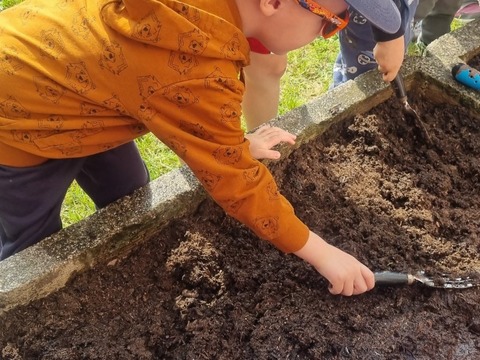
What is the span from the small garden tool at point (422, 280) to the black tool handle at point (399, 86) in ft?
2.58

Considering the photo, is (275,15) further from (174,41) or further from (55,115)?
(55,115)

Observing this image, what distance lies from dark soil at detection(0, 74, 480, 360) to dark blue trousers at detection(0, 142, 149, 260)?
0.25 meters

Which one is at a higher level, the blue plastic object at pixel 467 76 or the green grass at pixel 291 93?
the blue plastic object at pixel 467 76

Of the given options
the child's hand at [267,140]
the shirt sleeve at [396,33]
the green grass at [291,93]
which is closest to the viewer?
the child's hand at [267,140]

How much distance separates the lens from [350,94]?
7.62ft

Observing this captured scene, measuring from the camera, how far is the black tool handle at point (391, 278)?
1.76m

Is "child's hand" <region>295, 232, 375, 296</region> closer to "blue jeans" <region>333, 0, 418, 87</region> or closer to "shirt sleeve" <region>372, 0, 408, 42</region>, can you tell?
"shirt sleeve" <region>372, 0, 408, 42</region>

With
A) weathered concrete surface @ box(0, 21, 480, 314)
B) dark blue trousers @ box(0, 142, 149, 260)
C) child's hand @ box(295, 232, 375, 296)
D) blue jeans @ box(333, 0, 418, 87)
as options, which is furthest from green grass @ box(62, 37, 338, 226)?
child's hand @ box(295, 232, 375, 296)

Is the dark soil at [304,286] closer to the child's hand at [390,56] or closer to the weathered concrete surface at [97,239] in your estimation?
the weathered concrete surface at [97,239]

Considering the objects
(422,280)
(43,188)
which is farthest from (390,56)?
(43,188)

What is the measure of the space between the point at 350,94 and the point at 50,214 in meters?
1.20

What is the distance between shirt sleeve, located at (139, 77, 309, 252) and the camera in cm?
138

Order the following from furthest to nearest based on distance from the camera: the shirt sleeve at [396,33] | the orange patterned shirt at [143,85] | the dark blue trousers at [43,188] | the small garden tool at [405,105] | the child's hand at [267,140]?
1. the small garden tool at [405,105]
2. the shirt sleeve at [396,33]
3. the child's hand at [267,140]
4. the dark blue trousers at [43,188]
5. the orange patterned shirt at [143,85]

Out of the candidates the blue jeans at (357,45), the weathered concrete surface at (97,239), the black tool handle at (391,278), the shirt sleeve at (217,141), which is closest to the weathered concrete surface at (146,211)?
the weathered concrete surface at (97,239)
